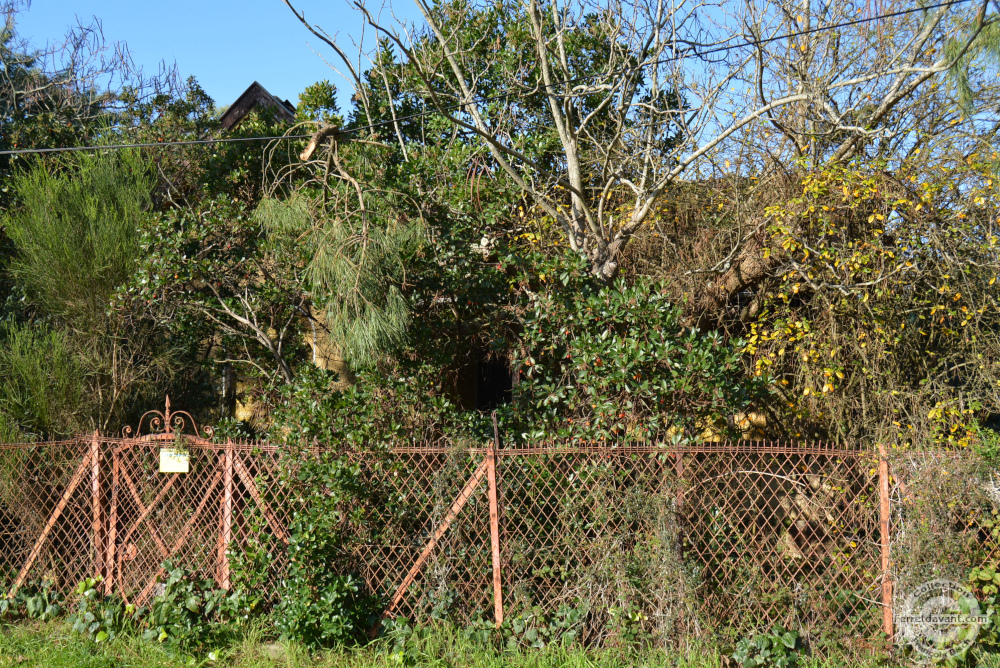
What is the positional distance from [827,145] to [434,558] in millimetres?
4771

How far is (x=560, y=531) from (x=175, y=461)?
2573 mm

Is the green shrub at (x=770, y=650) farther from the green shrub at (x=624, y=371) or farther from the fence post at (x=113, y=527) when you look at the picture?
the fence post at (x=113, y=527)

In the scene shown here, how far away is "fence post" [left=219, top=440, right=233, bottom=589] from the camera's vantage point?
4938mm

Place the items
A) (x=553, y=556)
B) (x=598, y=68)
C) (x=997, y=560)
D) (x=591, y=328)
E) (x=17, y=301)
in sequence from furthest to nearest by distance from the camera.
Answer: (x=598, y=68) → (x=17, y=301) → (x=591, y=328) → (x=553, y=556) → (x=997, y=560)

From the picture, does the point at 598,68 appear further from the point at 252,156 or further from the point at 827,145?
the point at 252,156

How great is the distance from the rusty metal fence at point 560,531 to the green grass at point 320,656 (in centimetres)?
16

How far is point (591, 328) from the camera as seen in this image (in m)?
5.44

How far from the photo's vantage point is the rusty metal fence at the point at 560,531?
4289 millimetres

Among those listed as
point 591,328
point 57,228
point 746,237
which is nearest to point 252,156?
point 57,228

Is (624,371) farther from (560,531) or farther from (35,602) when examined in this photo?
(35,602)

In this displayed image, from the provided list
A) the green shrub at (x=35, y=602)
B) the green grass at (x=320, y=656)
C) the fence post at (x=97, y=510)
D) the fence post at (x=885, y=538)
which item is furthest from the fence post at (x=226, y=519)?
the fence post at (x=885, y=538)

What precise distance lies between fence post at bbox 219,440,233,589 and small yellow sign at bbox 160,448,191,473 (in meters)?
0.29

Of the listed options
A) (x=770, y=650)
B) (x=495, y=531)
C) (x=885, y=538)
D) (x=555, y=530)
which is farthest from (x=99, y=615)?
(x=885, y=538)

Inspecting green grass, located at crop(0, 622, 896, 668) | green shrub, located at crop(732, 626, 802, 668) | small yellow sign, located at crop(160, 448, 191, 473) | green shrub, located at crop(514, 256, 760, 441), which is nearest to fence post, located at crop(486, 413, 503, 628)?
green grass, located at crop(0, 622, 896, 668)
